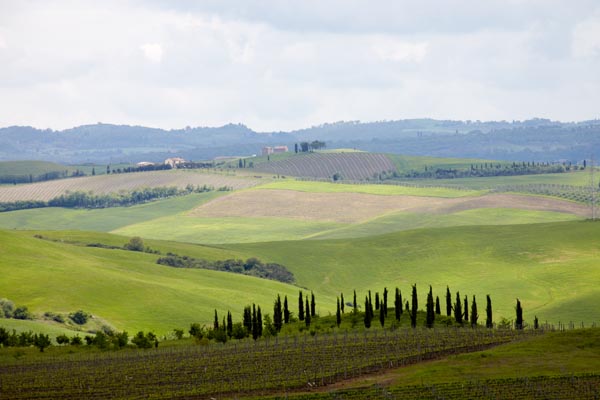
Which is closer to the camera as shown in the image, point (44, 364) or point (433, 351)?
point (433, 351)

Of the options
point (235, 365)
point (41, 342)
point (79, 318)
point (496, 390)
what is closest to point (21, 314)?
point (79, 318)

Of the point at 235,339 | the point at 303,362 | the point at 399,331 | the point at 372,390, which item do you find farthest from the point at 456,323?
the point at 372,390

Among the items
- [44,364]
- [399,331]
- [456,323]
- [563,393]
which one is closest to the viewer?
[563,393]

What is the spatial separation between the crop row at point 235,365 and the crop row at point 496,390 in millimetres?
→ 9642

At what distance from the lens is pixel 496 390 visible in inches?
4368

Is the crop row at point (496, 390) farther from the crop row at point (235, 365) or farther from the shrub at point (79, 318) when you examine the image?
the shrub at point (79, 318)

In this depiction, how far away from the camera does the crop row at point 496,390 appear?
108125mm

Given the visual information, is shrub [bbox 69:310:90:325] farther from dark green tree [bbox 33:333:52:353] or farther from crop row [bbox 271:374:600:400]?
crop row [bbox 271:374:600:400]

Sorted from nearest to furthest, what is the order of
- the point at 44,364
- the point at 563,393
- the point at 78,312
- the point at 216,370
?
the point at 563,393, the point at 216,370, the point at 44,364, the point at 78,312

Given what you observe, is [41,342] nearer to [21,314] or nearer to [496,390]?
[21,314]

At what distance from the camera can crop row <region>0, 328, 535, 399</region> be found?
120875mm

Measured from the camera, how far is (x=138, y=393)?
388 ft

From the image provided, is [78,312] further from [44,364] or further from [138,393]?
[138,393]

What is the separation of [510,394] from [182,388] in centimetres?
3462
